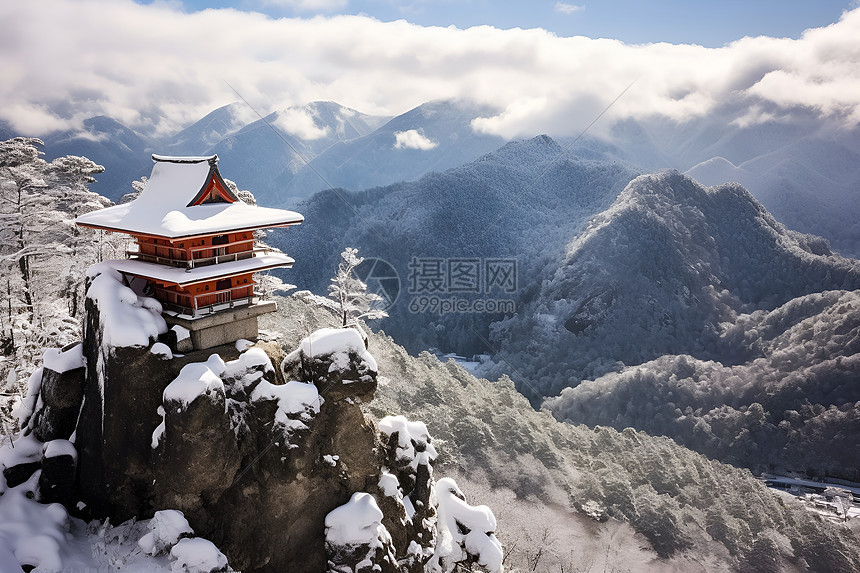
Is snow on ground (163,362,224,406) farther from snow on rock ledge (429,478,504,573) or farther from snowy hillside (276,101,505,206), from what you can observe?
snowy hillside (276,101,505,206)

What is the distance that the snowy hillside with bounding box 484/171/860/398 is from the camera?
2783 inches

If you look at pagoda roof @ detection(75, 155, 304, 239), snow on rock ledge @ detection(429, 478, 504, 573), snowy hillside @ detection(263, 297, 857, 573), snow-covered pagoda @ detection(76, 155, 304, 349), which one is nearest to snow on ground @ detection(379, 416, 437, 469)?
snow on rock ledge @ detection(429, 478, 504, 573)

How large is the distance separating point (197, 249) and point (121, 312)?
3.12 metres

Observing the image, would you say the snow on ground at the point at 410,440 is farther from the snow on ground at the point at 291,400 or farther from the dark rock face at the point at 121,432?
the dark rock face at the point at 121,432

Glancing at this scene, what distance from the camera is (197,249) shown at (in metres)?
16.9

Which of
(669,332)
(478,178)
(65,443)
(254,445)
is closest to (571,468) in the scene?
(254,445)

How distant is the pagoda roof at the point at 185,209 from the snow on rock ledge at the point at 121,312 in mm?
1880

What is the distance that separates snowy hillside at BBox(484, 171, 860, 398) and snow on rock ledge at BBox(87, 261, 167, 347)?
182 feet

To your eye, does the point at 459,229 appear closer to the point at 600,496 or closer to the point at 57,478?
the point at 600,496

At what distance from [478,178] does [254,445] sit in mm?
108311

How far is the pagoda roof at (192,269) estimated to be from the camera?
16188 millimetres

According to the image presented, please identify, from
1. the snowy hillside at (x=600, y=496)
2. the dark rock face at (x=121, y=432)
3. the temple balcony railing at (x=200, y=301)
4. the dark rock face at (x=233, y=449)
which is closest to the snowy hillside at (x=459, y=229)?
the snowy hillside at (x=600, y=496)

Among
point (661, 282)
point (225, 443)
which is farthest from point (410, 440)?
point (661, 282)

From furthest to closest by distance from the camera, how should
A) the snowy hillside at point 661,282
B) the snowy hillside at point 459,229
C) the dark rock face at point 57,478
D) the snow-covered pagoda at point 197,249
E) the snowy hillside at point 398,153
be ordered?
the snowy hillside at point 398,153 → the snowy hillside at point 459,229 → the snowy hillside at point 661,282 → the snow-covered pagoda at point 197,249 → the dark rock face at point 57,478
